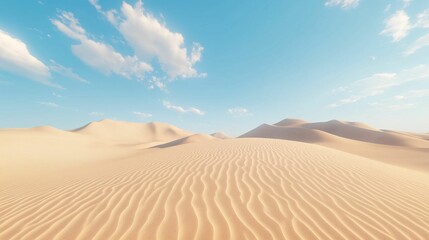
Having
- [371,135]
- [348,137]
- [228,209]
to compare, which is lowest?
[228,209]

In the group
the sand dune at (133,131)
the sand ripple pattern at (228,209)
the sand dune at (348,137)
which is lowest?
the sand ripple pattern at (228,209)

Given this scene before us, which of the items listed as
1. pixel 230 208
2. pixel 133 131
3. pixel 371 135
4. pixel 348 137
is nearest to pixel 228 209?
pixel 230 208

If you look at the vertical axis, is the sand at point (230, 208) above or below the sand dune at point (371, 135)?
below

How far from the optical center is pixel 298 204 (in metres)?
3.28

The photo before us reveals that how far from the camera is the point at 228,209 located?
3.11 m

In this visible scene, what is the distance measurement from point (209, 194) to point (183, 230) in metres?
1.23

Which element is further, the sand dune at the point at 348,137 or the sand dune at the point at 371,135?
the sand dune at the point at 371,135

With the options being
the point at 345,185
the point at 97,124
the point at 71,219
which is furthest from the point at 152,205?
the point at 97,124

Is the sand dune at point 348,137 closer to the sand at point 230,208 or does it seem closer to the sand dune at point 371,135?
the sand dune at point 371,135

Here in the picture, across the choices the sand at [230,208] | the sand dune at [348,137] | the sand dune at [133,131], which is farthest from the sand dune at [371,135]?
the sand dune at [133,131]

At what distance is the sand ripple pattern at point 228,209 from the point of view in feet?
8.39

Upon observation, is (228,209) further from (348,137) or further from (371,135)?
(348,137)

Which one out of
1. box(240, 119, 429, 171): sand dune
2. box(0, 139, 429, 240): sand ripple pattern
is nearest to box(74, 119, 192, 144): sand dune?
box(240, 119, 429, 171): sand dune

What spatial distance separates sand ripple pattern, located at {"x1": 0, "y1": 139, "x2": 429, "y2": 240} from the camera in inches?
101
